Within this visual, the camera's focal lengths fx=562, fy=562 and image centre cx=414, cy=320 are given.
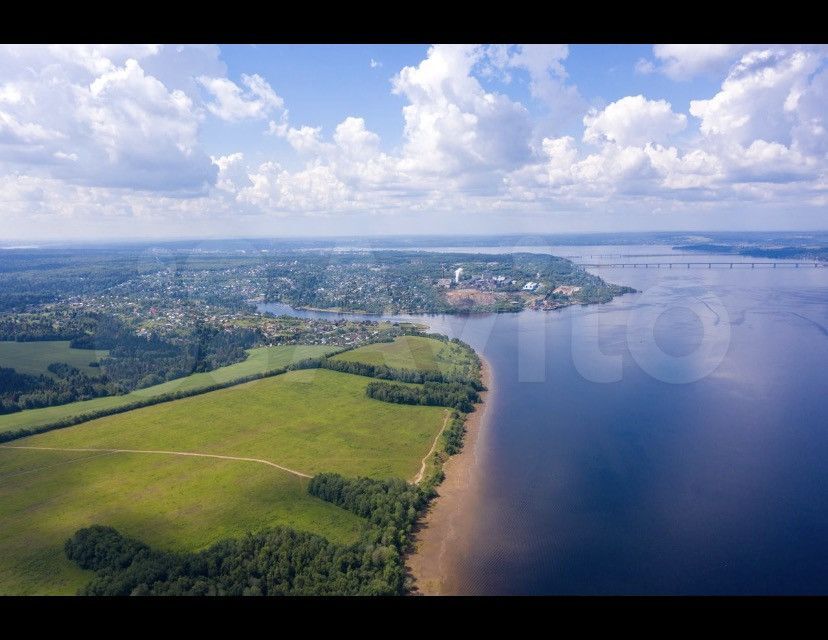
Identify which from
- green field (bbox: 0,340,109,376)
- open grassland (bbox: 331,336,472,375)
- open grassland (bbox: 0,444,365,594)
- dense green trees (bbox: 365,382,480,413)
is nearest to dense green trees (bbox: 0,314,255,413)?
green field (bbox: 0,340,109,376)

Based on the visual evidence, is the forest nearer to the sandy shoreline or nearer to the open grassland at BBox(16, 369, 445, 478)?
the sandy shoreline

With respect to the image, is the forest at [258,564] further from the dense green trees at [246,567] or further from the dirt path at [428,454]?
the dirt path at [428,454]

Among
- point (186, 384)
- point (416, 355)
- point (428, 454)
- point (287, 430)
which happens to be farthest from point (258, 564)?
point (416, 355)

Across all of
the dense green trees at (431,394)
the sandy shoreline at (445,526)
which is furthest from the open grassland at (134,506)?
the dense green trees at (431,394)

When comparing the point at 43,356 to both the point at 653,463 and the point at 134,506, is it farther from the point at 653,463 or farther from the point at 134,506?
the point at 653,463
